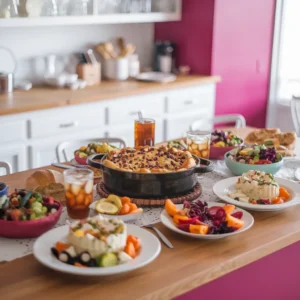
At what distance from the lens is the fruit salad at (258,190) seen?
2.01m

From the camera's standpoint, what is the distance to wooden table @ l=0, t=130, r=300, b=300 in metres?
1.45

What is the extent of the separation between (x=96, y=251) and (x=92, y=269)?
53mm

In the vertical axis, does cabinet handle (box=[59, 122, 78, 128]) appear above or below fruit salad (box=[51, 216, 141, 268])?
below

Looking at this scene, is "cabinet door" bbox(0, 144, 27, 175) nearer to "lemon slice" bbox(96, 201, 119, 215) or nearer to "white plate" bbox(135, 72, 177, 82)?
"white plate" bbox(135, 72, 177, 82)

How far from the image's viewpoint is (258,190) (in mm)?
2014

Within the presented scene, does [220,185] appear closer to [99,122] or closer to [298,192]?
[298,192]

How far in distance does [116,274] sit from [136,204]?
0.52 meters

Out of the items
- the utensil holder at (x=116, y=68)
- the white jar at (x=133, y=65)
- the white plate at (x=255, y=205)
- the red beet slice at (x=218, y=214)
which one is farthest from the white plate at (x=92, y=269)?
the white jar at (x=133, y=65)

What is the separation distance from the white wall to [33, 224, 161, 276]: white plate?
268cm

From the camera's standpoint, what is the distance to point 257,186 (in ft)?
6.61

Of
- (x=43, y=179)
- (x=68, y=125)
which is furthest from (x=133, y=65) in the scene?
(x=43, y=179)

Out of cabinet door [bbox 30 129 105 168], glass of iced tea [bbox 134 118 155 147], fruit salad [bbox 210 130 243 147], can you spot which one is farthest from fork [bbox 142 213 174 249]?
cabinet door [bbox 30 129 105 168]

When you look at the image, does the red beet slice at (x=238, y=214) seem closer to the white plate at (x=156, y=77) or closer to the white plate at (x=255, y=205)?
the white plate at (x=255, y=205)

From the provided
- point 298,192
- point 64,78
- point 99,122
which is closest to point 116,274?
point 298,192
